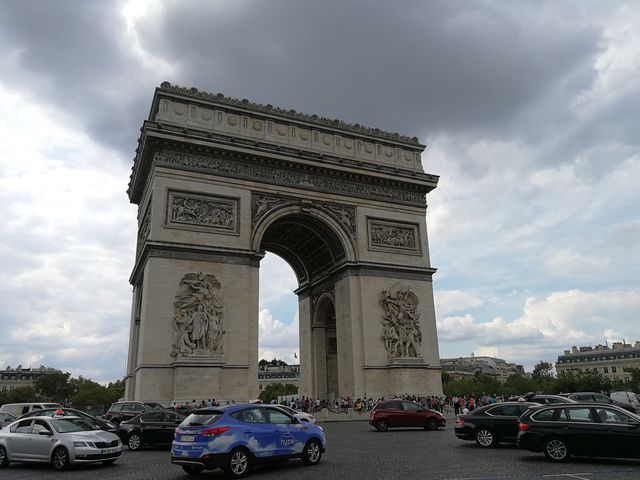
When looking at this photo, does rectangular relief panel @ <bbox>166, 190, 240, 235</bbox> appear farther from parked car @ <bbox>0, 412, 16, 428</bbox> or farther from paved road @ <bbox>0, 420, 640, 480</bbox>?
paved road @ <bbox>0, 420, 640, 480</bbox>

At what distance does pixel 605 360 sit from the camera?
341 feet

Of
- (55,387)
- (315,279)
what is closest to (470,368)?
(55,387)

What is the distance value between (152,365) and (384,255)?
15.3 meters

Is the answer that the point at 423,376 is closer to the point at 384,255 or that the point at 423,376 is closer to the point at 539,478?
the point at 384,255

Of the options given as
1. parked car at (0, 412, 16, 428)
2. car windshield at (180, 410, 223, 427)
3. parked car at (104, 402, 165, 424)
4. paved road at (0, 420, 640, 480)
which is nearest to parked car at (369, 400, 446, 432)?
paved road at (0, 420, 640, 480)

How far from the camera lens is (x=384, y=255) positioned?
33.5 m

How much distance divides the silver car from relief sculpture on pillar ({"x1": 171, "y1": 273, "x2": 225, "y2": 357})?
42.2ft

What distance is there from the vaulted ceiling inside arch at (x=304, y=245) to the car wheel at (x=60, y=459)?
2089cm

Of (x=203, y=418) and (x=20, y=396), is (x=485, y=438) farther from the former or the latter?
(x=20, y=396)

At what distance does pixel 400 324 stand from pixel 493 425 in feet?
57.0

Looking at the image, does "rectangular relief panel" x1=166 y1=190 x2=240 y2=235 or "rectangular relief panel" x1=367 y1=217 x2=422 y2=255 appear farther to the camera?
"rectangular relief panel" x1=367 y1=217 x2=422 y2=255

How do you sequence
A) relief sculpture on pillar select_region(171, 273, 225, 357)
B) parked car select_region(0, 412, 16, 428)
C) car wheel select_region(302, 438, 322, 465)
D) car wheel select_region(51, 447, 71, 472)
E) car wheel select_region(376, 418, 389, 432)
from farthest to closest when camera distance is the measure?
relief sculpture on pillar select_region(171, 273, 225, 357)
parked car select_region(0, 412, 16, 428)
car wheel select_region(376, 418, 389, 432)
car wheel select_region(51, 447, 71, 472)
car wheel select_region(302, 438, 322, 465)

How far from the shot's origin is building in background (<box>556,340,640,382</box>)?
9994 centimetres

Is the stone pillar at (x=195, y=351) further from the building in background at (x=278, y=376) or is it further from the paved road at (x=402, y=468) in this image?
the building in background at (x=278, y=376)
